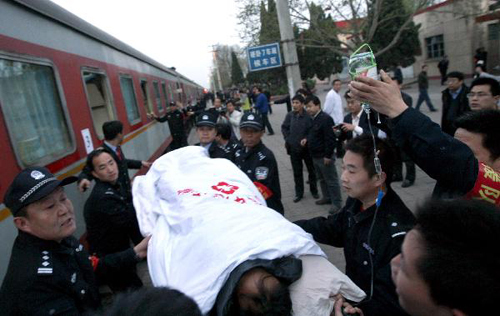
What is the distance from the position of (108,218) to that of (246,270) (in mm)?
1720

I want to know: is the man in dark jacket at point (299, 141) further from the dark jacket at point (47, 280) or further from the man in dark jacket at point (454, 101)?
the dark jacket at point (47, 280)

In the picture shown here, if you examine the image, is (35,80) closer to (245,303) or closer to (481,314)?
(245,303)

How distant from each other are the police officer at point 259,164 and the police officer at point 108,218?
3.49ft

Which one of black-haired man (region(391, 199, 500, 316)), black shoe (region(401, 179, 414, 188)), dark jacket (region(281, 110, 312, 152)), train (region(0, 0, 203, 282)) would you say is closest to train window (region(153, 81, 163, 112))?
train (region(0, 0, 203, 282))

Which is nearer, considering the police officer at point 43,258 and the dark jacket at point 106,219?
the police officer at point 43,258

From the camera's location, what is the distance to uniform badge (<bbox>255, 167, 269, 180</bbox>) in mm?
2787

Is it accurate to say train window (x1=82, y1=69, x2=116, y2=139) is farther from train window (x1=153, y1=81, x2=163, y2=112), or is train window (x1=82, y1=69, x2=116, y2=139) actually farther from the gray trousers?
train window (x1=153, y1=81, x2=163, y2=112)

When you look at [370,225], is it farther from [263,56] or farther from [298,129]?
[263,56]

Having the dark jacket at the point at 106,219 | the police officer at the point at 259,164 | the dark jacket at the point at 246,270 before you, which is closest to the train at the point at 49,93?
the dark jacket at the point at 106,219

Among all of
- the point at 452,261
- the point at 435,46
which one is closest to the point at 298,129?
the point at 452,261

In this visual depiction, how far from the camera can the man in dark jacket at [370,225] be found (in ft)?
4.35

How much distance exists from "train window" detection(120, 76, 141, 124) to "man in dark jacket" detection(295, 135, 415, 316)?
212 inches

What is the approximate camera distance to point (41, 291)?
139cm

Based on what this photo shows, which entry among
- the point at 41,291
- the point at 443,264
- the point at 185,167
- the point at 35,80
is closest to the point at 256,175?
the point at 185,167
